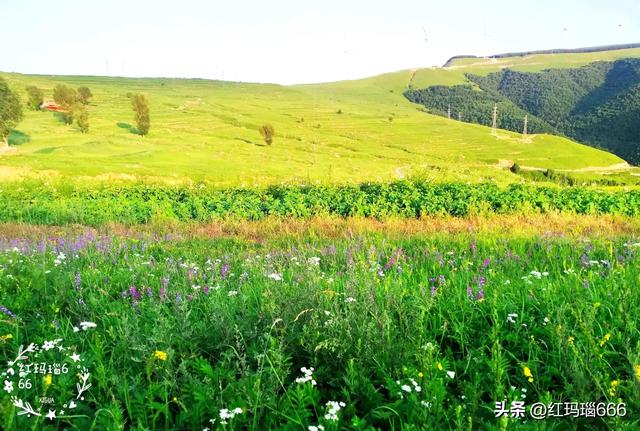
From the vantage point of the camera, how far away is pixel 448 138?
169 meters

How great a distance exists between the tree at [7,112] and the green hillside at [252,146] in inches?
136

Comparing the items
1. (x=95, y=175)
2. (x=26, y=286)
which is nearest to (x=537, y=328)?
(x=26, y=286)

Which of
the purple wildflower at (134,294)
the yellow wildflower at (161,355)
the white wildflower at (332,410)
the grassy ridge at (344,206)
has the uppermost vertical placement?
the yellow wildflower at (161,355)

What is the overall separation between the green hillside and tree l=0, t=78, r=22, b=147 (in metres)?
3.46

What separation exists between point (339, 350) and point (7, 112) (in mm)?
80036

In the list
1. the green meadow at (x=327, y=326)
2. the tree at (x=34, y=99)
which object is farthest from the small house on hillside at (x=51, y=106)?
the green meadow at (x=327, y=326)

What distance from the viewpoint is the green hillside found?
5581cm

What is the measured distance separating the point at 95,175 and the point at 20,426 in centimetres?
5166

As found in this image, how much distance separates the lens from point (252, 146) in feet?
330

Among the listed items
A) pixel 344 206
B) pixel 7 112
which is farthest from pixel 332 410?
pixel 7 112

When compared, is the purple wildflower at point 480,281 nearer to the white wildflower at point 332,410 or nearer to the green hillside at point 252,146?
the white wildflower at point 332,410

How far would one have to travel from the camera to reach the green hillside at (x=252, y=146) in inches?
2197

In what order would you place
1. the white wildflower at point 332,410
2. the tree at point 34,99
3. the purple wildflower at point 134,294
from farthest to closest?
the tree at point 34,99 → the purple wildflower at point 134,294 → the white wildflower at point 332,410

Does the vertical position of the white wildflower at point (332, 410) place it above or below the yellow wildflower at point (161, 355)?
below
